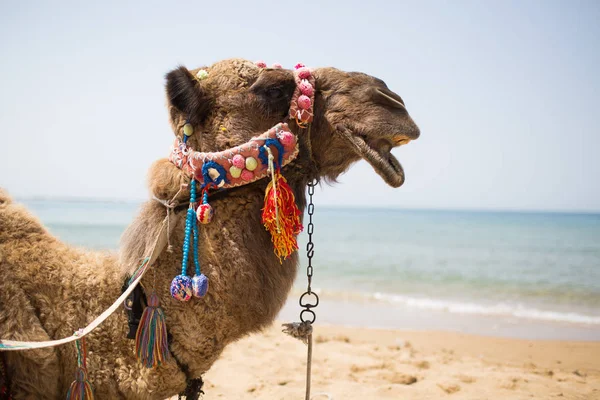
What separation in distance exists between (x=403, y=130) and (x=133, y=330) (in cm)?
138

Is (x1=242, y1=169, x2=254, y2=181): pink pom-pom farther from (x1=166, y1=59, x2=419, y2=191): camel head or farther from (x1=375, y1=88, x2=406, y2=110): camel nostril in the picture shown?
(x1=375, y1=88, x2=406, y2=110): camel nostril

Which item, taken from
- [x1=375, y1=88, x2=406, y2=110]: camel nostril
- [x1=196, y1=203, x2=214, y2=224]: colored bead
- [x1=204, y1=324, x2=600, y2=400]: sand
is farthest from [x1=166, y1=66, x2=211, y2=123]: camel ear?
[x1=204, y1=324, x2=600, y2=400]: sand

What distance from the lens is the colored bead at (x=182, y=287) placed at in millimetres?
1908

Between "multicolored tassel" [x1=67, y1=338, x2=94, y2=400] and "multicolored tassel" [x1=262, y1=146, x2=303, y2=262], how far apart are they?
866mm

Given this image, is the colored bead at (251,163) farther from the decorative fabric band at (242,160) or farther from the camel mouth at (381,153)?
the camel mouth at (381,153)

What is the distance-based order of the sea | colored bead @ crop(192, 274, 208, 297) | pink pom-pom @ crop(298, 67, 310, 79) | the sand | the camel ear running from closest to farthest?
1. colored bead @ crop(192, 274, 208, 297)
2. the camel ear
3. pink pom-pom @ crop(298, 67, 310, 79)
4. the sand
5. the sea

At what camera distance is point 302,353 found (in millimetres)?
6840

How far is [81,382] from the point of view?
191 cm

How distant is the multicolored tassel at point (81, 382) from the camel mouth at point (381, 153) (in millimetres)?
1368

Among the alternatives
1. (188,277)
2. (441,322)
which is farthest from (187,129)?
(441,322)

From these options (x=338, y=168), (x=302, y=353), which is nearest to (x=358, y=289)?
(x=302, y=353)

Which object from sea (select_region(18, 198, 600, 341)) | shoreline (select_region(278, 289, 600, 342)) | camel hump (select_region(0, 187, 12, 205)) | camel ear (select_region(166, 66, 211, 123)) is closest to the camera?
camel ear (select_region(166, 66, 211, 123))

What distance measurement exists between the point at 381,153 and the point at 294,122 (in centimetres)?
40

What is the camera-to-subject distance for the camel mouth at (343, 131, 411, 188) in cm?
199
